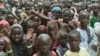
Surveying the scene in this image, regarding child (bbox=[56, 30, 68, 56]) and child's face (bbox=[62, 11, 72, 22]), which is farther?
child's face (bbox=[62, 11, 72, 22])

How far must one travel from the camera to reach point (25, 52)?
215 inches

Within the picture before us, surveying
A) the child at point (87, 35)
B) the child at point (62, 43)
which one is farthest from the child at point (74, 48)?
the child at point (87, 35)

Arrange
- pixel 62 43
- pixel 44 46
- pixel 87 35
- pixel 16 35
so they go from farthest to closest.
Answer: pixel 87 35, pixel 62 43, pixel 16 35, pixel 44 46

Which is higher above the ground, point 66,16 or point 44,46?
point 44,46

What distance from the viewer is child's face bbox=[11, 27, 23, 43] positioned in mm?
5252

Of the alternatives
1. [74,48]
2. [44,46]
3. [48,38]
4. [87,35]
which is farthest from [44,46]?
[87,35]

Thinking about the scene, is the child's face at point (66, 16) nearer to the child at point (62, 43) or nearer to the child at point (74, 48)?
the child at point (62, 43)

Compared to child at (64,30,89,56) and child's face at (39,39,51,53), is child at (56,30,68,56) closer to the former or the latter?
child at (64,30,89,56)

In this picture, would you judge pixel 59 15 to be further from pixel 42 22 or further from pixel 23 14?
pixel 23 14

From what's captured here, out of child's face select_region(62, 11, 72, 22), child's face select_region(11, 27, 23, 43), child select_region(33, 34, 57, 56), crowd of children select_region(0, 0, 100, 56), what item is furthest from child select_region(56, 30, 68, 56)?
child's face select_region(62, 11, 72, 22)

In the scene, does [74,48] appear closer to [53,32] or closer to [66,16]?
[53,32]

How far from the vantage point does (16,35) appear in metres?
5.26

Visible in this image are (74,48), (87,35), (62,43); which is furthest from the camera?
(87,35)

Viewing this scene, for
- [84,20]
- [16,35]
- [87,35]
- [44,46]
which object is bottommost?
[87,35]
